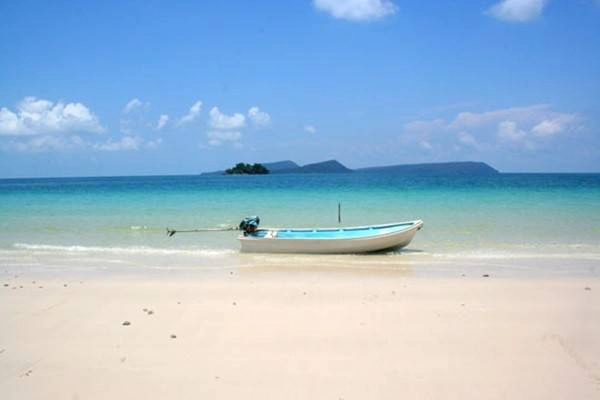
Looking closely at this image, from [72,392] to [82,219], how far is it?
19.6 metres

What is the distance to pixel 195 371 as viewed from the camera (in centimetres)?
504

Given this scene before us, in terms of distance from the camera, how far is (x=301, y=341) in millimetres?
5855

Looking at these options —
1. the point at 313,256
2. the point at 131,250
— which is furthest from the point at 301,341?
the point at 131,250

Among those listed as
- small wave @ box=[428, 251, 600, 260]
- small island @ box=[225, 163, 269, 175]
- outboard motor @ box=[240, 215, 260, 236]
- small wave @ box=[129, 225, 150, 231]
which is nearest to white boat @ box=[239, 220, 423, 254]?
outboard motor @ box=[240, 215, 260, 236]

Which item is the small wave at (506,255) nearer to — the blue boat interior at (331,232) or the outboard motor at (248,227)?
the blue boat interior at (331,232)

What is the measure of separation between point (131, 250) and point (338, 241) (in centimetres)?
586

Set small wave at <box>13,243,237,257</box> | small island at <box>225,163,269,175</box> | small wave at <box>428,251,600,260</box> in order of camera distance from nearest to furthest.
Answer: small wave at <box>428,251,600,260</box> < small wave at <box>13,243,237,257</box> < small island at <box>225,163,269,175</box>

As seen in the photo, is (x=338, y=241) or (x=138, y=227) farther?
(x=138, y=227)

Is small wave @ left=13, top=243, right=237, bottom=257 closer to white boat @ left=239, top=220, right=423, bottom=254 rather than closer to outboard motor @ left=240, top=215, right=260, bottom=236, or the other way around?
outboard motor @ left=240, top=215, right=260, bottom=236

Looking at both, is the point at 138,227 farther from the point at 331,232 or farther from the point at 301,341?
the point at 301,341

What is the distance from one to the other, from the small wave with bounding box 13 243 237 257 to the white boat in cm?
85

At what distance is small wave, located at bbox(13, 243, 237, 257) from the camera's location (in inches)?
535

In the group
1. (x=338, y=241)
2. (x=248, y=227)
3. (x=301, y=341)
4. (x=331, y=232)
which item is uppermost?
(x=248, y=227)

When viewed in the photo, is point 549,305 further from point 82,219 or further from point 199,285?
point 82,219
